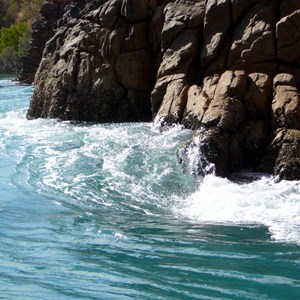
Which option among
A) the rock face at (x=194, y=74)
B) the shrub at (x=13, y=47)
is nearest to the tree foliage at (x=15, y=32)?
the shrub at (x=13, y=47)

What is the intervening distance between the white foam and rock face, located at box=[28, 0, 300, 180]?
0.46 meters

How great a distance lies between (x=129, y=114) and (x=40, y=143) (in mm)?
2016

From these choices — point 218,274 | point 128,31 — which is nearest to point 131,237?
point 218,274

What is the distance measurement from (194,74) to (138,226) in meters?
5.07

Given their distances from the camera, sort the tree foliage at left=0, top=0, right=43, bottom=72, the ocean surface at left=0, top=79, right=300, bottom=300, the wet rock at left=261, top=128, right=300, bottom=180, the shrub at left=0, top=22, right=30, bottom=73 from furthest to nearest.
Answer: the tree foliage at left=0, top=0, right=43, bottom=72 → the shrub at left=0, top=22, right=30, bottom=73 → the wet rock at left=261, top=128, right=300, bottom=180 → the ocean surface at left=0, top=79, right=300, bottom=300

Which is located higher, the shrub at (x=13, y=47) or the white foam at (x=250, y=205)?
the shrub at (x=13, y=47)

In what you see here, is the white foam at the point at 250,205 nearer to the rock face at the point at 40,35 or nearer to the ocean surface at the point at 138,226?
the ocean surface at the point at 138,226

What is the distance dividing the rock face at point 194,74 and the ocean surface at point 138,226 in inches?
22.2

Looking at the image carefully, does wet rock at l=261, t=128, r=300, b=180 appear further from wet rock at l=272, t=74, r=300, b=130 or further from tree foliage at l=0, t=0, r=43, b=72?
tree foliage at l=0, t=0, r=43, b=72

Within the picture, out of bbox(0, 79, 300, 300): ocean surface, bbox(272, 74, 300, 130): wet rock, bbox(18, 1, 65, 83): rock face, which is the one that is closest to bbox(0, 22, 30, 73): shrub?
bbox(18, 1, 65, 83): rock face

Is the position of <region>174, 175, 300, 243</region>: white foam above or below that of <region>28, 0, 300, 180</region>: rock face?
below

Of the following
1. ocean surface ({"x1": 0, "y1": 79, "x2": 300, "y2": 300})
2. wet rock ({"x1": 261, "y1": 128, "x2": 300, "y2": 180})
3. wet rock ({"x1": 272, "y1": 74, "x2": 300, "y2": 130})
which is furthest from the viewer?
wet rock ({"x1": 272, "y1": 74, "x2": 300, "y2": 130})

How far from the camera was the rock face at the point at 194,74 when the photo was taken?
30.8 feet

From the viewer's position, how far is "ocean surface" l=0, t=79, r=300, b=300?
5.34 meters
